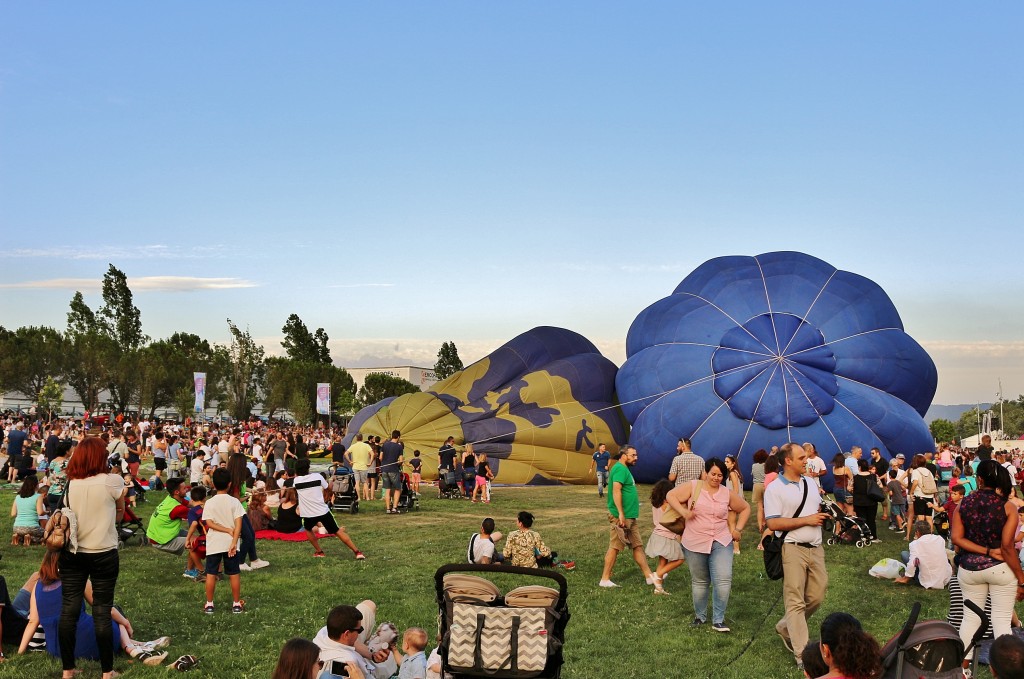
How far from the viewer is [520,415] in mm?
26062

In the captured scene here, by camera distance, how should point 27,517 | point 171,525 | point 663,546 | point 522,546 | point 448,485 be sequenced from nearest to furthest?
point 663,546 < point 522,546 < point 171,525 < point 27,517 < point 448,485

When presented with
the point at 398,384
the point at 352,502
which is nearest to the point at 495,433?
the point at 352,502

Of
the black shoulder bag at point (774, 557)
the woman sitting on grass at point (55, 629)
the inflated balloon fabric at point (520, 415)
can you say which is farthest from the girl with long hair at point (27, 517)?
the inflated balloon fabric at point (520, 415)

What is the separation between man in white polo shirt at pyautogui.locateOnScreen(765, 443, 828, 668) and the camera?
7477 mm

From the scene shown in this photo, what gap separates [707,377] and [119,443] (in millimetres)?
14048

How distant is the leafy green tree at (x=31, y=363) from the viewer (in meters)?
65.9

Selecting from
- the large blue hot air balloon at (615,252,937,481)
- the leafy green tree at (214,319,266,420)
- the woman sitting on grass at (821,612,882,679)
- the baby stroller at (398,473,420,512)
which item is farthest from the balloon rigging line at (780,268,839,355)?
the leafy green tree at (214,319,266,420)

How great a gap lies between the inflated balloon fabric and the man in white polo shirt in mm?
17923

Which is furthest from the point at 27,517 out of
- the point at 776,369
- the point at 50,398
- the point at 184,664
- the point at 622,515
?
the point at 50,398

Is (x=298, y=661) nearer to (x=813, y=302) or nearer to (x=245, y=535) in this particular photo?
(x=245, y=535)

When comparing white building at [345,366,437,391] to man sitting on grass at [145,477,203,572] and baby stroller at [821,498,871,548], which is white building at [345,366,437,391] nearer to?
baby stroller at [821,498,871,548]

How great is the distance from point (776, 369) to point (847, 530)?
8.94 meters

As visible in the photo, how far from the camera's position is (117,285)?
245 ft

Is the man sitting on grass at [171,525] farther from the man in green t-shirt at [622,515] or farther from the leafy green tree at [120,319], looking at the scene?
the leafy green tree at [120,319]
